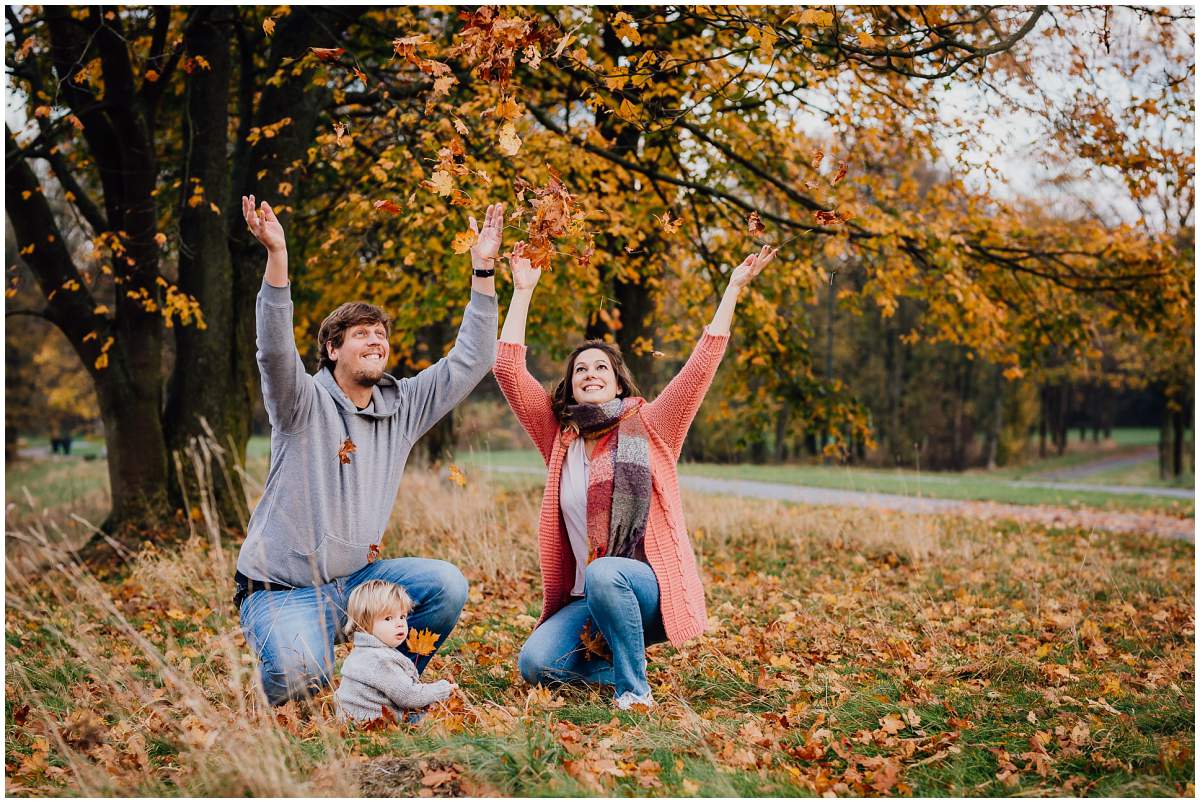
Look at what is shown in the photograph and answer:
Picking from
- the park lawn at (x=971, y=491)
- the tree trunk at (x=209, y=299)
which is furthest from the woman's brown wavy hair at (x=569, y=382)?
the park lawn at (x=971, y=491)

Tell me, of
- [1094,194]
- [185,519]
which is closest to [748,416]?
[185,519]

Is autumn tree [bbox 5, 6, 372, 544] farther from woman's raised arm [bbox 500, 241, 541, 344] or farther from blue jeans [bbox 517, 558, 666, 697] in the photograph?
→ blue jeans [bbox 517, 558, 666, 697]

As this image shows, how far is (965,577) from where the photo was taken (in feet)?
23.7

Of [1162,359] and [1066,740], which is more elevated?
[1162,359]

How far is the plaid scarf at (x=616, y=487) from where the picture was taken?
3939 millimetres

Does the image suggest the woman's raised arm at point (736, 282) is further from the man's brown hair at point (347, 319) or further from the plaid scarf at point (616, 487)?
the man's brown hair at point (347, 319)

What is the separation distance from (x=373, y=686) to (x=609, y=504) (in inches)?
46.7

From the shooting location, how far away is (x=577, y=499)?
4.07m

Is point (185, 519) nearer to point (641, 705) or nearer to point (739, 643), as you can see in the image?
point (739, 643)

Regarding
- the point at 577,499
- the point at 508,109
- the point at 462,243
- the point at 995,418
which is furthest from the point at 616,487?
the point at 995,418

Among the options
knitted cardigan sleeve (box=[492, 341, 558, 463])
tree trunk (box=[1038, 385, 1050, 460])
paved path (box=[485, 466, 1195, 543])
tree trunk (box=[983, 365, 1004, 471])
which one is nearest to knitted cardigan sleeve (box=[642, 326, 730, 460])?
knitted cardigan sleeve (box=[492, 341, 558, 463])

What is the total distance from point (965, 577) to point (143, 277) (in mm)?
7279

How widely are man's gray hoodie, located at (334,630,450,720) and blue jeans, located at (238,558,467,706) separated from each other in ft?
0.29

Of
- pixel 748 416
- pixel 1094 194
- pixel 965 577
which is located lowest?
pixel 965 577
